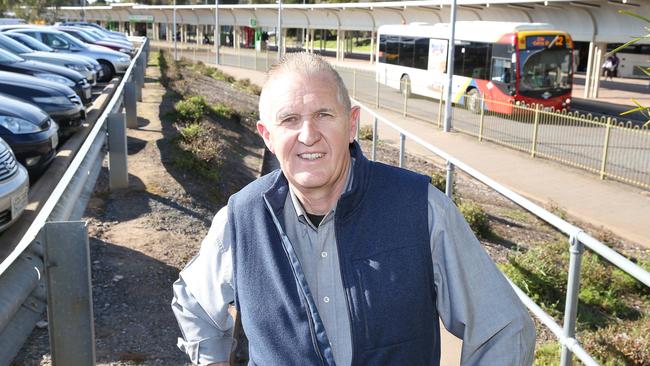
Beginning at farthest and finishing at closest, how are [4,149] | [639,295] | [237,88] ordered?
[237,88], [639,295], [4,149]

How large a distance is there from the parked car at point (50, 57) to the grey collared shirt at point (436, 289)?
1241 cm

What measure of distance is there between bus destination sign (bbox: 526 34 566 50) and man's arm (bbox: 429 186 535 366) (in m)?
21.5

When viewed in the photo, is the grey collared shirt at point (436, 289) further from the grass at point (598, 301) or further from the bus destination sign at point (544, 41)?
the bus destination sign at point (544, 41)

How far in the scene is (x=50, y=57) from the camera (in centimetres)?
1473

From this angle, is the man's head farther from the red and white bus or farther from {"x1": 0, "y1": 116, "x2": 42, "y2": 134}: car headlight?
the red and white bus

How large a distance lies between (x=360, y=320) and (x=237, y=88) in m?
26.4

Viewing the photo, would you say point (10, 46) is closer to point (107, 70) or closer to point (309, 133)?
point (107, 70)

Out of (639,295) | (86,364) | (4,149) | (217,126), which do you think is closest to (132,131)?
(217,126)

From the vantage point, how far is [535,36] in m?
22.1

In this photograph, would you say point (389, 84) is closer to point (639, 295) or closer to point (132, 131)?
point (132, 131)

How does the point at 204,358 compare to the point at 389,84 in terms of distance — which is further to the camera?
the point at 389,84

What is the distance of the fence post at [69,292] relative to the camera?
8.25 ft

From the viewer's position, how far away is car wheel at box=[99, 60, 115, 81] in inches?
774

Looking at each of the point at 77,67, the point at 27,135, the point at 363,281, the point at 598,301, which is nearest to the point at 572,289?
the point at 363,281
